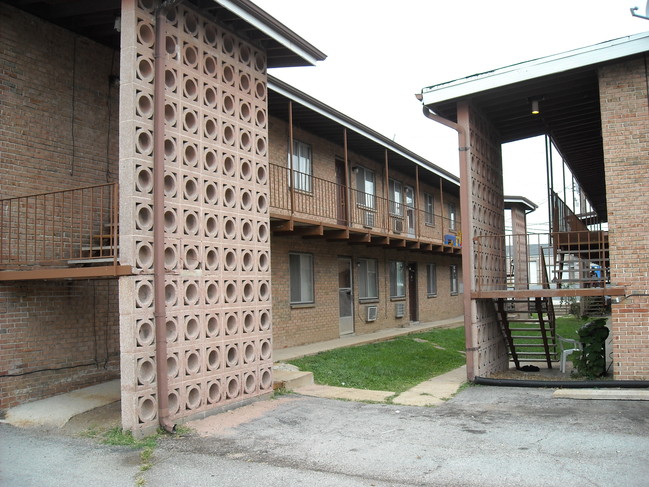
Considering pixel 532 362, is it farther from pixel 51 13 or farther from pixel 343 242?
pixel 51 13

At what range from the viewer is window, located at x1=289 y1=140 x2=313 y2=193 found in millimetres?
15289

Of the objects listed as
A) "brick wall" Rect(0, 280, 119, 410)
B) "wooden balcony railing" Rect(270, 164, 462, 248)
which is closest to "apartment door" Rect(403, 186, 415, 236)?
"wooden balcony railing" Rect(270, 164, 462, 248)

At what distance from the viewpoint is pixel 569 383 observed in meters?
9.57

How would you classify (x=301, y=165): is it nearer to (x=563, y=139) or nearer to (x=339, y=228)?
(x=339, y=228)

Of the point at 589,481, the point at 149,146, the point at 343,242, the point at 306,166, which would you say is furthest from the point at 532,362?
the point at 149,146

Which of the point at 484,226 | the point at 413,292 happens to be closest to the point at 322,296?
the point at 484,226

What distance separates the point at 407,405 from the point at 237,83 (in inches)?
204

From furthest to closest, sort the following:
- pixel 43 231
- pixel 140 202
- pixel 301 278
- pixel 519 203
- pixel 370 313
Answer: pixel 519 203
pixel 370 313
pixel 301 278
pixel 43 231
pixel 140 202

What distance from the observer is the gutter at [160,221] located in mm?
6945

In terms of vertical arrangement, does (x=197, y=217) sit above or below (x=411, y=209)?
below

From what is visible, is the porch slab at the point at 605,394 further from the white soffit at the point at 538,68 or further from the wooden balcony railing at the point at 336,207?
the wooden balcony railing at the point at 336,207

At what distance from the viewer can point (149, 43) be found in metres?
7.18

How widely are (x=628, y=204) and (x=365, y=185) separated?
1039 cm

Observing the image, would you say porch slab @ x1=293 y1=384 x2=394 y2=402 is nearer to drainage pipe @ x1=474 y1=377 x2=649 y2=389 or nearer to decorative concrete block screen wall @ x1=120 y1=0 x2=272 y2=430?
decorative concrete block screen wall @ x1=120 y1=0 x2=272 y2=430
